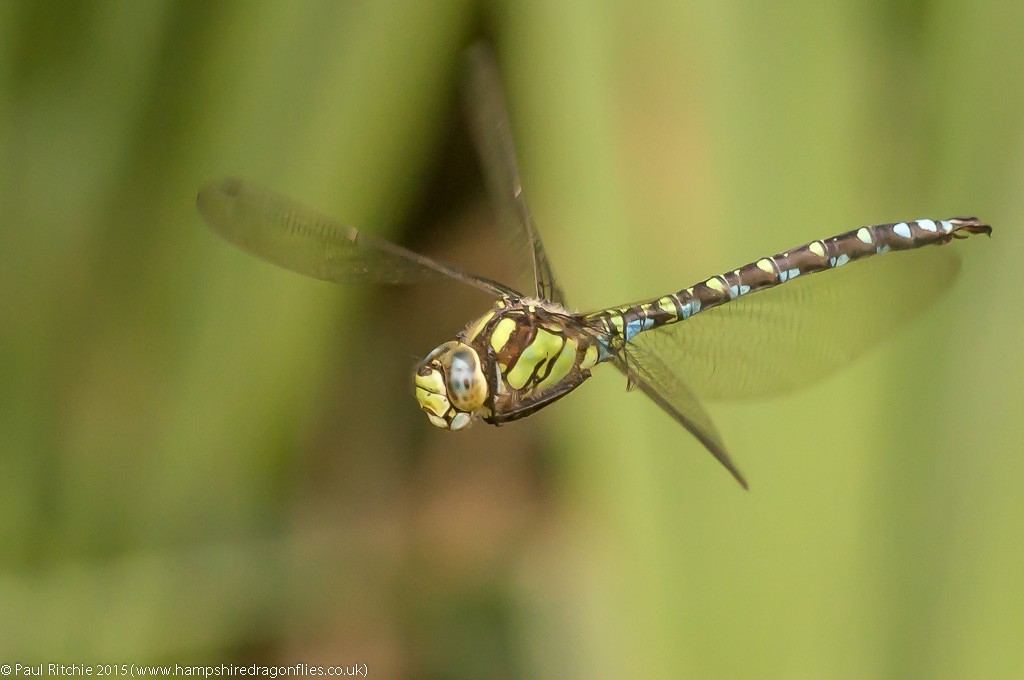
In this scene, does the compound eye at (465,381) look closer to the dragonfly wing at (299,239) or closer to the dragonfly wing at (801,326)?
the dragonfly wing at (299,239)

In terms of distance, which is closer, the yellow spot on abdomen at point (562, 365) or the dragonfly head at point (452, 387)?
the dragonfly head at point (452, 387)

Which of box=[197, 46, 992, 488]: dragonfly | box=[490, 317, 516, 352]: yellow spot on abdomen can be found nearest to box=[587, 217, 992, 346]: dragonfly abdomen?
box=[197, 46, 992, 488]: dragonfly

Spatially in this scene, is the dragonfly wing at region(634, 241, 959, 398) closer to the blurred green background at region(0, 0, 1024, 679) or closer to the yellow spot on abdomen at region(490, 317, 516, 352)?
the blurred green background at region(0, 0, 1024, 679)

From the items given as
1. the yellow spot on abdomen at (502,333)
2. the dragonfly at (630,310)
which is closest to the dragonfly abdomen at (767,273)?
the dragonfly at (630,310)

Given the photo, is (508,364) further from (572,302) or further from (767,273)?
(767,273)

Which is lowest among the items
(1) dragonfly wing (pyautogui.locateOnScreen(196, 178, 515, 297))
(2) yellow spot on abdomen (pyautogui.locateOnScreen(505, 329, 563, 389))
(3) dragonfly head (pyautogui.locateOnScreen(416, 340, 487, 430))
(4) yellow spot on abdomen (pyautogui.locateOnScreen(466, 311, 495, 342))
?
(3) dragonfly head (pyautogui.locateOnScreen(416, 340, 487, 430))

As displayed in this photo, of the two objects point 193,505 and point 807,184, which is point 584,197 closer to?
point 807,184

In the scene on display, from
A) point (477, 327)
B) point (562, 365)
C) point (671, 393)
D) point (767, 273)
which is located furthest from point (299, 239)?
point (767, 273)

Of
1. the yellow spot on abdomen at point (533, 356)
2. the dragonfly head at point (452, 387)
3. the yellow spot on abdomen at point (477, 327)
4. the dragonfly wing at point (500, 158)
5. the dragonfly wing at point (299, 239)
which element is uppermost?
the dragonfly wing at point (500, 158)
